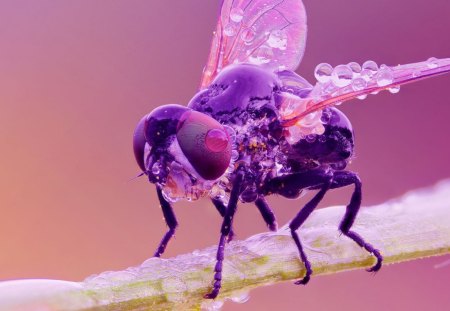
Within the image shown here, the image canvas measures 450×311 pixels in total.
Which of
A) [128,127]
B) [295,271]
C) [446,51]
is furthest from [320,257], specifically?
[446,51]

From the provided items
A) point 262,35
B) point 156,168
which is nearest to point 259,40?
point 262,35

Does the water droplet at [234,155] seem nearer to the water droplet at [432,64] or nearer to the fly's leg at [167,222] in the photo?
the fly's leg at [167,222]

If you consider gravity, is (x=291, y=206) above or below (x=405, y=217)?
below

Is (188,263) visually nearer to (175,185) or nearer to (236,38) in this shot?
(175,185)

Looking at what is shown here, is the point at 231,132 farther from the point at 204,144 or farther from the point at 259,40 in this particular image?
the point at 259,40

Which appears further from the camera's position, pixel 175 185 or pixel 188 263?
pixel 175 185

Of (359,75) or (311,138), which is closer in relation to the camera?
(359,75)

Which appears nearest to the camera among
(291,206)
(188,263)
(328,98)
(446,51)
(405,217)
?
(188,263)

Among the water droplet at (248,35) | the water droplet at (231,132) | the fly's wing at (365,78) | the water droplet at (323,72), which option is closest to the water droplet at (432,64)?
the fly's wing at (365,78)
